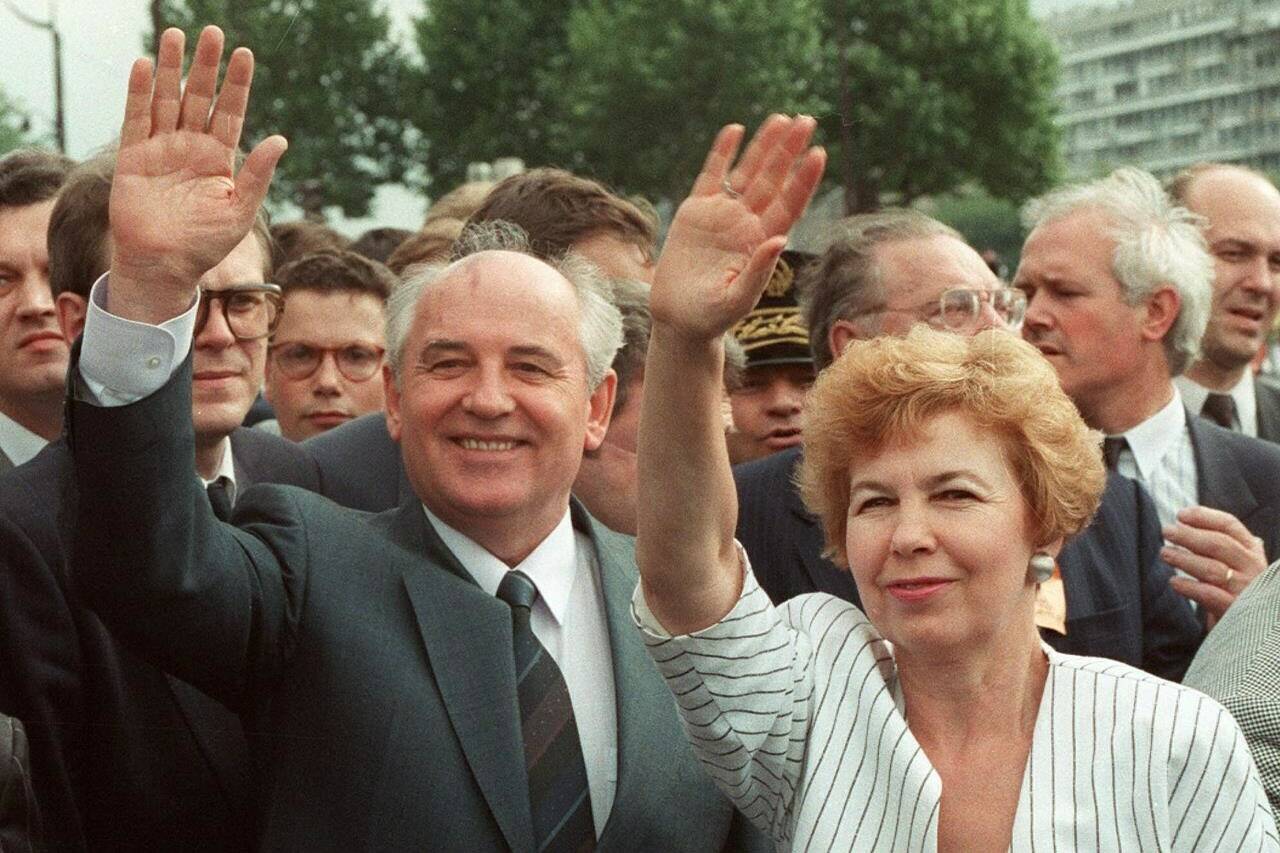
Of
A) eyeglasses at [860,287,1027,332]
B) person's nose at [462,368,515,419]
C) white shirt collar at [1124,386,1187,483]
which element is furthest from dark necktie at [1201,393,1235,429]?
person's nose at [462,368,515,419]

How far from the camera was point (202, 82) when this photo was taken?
2.56 meters

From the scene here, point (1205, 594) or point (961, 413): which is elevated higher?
point (961, 413)

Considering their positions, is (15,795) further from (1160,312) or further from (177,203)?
(1160,312)

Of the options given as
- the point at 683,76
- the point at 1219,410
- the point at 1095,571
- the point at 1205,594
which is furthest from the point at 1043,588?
the point at 683,76

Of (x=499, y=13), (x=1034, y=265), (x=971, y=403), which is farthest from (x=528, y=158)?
(x=971, y=403)

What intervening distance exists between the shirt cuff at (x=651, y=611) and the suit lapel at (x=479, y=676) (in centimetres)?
34

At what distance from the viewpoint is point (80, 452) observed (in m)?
2.52

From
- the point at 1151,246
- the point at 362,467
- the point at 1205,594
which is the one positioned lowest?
the point at 1205,594

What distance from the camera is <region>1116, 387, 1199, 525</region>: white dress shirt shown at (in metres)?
4.58

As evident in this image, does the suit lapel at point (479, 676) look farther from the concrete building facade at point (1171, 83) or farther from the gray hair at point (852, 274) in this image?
the concrete building facade at point (1171, 83)

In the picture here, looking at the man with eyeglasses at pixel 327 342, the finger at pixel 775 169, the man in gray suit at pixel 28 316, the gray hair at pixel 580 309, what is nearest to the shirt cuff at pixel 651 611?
the finger at pixel 775 169

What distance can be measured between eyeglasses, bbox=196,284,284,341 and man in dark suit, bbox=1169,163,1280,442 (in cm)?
331

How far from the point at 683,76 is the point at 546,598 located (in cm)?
1763

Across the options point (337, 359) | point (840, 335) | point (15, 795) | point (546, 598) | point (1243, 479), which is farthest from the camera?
point (337, 359)
